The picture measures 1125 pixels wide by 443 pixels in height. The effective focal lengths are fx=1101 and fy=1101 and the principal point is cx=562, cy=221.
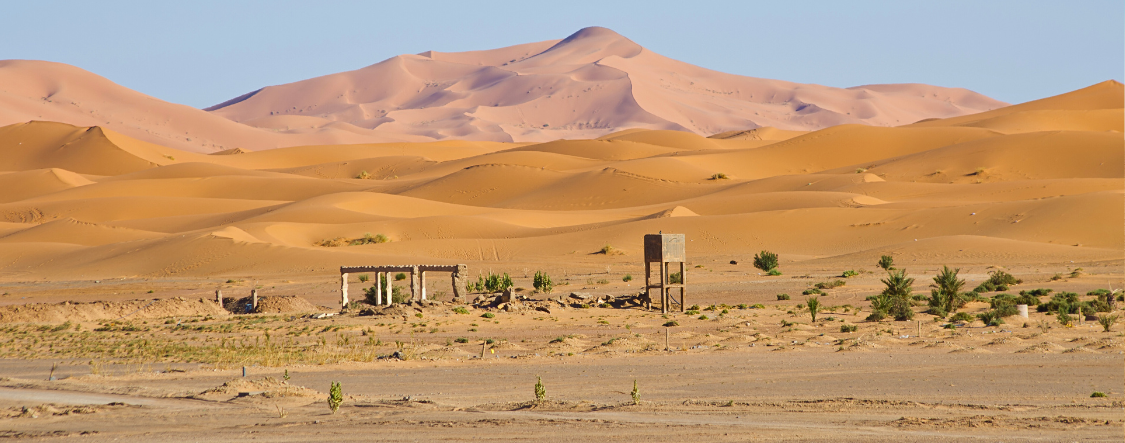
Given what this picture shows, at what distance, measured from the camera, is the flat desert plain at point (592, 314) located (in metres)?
12.0

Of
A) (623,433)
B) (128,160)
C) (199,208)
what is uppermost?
(128,160)

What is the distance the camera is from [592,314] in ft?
84.8

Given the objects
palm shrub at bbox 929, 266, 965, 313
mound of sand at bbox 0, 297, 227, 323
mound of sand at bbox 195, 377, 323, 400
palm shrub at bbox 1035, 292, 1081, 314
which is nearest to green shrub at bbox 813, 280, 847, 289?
palm shrub at bbox 929, 266, 965, 313

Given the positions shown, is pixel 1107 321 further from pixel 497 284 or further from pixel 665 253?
pixel 497 284

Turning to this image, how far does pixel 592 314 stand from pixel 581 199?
5236 cm

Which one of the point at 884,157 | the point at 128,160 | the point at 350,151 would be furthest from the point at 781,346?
the point at 350,151

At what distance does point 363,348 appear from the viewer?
20.0 m

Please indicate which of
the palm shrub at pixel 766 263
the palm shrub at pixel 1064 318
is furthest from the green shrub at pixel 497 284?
the palm shrub at pixel 1064 318

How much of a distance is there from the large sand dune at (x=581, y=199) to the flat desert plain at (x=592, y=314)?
0.31 meters

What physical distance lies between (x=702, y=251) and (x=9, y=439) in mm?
40306

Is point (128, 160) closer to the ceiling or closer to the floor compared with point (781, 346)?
closer to the ceiling

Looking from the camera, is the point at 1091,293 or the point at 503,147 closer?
the point at 1091,293

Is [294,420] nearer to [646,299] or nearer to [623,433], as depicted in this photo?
[623,433]

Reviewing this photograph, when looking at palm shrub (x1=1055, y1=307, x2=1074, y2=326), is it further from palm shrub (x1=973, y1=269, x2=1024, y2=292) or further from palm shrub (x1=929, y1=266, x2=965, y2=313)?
palm shrub (x1=973, y1=269, x2=1024, y2=292)
